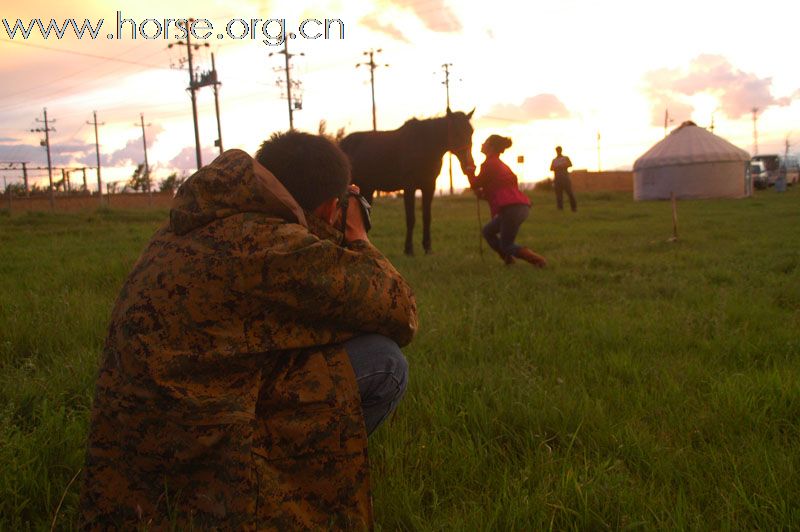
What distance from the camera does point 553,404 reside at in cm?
295

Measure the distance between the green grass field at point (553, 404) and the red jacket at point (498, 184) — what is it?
1.39 metres

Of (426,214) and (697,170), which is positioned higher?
(697,170)

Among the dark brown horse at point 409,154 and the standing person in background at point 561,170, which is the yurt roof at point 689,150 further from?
the dark brown horse at point 409,154

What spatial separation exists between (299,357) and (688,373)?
242 centimetres

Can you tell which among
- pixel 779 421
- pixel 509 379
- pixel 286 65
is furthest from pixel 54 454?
pixel 286 65

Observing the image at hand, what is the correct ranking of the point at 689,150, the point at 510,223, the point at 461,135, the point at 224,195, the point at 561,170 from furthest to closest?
the point at 689,150 < the point at 561,170 < the point at 461,135 < the point at 510,223 < the point at 224,195

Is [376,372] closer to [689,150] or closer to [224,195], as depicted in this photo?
[224,195]

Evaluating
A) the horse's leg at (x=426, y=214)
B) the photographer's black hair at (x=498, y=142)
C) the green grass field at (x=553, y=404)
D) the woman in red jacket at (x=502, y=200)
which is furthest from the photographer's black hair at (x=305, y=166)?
the horse's leg at (x=426, y=214)

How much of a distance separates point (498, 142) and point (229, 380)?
652 cm

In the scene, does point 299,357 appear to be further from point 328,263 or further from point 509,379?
point 509,379

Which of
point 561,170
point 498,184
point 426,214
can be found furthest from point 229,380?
point 561,170

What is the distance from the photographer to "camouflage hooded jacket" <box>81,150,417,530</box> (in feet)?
5.88

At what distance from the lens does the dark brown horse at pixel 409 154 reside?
8.80 meters

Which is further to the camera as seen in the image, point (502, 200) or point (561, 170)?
point (561, 170)
